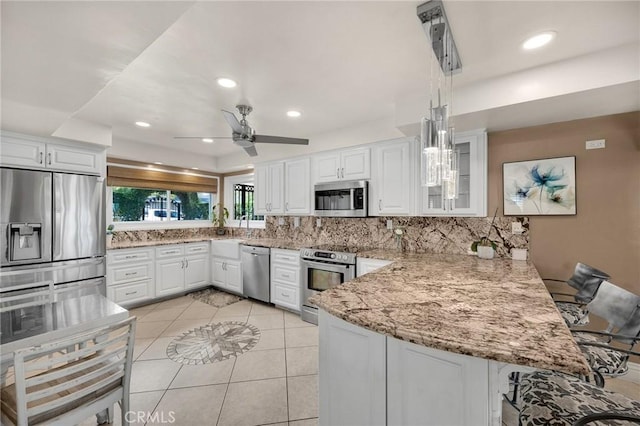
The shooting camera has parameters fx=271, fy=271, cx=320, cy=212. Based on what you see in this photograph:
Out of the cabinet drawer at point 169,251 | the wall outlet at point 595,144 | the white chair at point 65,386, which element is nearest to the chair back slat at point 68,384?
the white chair at point 65,386

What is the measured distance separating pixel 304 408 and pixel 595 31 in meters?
3.07

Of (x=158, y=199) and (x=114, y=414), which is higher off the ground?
(x=158, y=199)

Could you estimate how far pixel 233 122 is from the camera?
2547 mm

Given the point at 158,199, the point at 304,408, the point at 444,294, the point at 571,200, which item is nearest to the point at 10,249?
the point at 158,199

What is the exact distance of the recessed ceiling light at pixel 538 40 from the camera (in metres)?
1.64

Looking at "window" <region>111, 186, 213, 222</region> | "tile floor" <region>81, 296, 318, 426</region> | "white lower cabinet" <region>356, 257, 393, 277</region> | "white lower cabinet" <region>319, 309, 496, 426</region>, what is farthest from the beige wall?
"window" <region>111, 186, 213, 222</region>

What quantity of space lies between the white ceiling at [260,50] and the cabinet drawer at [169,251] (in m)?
2.14

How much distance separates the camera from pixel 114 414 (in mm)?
1906

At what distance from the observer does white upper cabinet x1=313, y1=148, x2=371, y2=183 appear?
3.44 metres

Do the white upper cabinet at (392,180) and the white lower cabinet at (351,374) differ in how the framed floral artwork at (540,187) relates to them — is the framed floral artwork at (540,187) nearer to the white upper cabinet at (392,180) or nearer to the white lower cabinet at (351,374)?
the white upper cabinet at (392,180)

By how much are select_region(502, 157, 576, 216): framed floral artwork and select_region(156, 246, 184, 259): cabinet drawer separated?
4579 millimetres

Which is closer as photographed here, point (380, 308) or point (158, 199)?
point (380, 308)

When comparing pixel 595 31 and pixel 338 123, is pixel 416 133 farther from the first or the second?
pixel 595 31

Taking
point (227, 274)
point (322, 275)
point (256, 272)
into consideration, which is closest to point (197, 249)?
point (227, 274)
